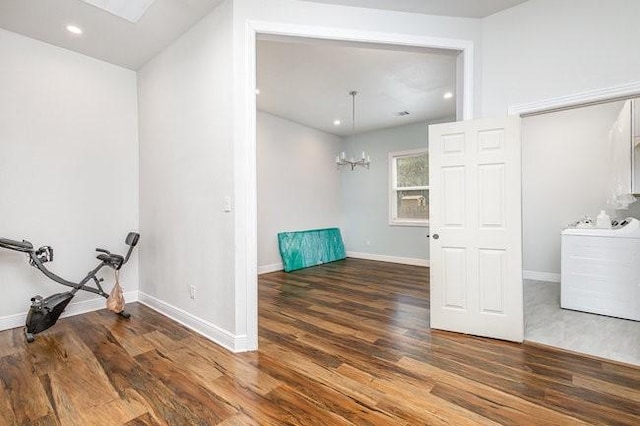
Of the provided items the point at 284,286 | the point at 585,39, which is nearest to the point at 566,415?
the point at 585,39

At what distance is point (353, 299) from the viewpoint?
12.3ft

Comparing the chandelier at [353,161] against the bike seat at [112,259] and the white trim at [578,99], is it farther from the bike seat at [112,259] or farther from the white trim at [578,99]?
the bike seat at [112,259]

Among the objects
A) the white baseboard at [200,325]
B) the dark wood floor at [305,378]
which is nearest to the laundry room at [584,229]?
the dark wood floor at [305,378]

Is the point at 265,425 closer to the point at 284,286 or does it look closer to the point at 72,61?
the point at 284,286

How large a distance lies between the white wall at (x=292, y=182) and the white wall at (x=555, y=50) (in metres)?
3.71

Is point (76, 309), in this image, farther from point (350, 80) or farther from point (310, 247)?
point (350, 80)

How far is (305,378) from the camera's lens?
1.98m

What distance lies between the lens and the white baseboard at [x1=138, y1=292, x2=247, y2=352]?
2.37 m

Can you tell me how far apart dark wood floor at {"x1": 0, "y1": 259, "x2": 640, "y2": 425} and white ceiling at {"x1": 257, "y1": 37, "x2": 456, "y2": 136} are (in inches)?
104

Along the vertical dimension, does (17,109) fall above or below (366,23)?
below

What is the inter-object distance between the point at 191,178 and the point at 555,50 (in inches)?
136

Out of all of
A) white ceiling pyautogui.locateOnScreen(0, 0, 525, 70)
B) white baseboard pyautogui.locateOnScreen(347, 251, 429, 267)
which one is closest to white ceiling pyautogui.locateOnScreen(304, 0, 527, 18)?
white ceiling pyautogui.locateOnScreen(0, 0, 525, 70)

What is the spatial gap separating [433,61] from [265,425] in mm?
3869

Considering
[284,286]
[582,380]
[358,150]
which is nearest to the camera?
[582,380]
